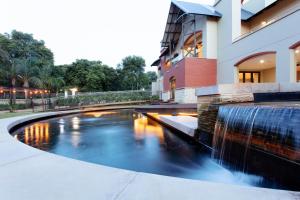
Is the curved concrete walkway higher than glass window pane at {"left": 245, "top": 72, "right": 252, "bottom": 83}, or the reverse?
glass window pane at {"left": 245, "top": 72, "right": 252, "bottom": 83}

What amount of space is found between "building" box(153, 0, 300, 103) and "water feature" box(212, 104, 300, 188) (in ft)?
19.6

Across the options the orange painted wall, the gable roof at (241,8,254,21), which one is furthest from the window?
the gable roof at (241,8,254,21)

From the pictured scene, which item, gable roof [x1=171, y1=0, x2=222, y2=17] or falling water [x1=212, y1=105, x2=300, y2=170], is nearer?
falling water [x1=212, y1=105, x2=300, y2=170]

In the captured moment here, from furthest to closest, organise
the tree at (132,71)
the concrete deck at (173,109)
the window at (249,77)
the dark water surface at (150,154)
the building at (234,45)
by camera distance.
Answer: the tree at (132,71), the window at (249,77), the building at (234,45), the concrete deck at (173,109), the dark water surface at (150,154)

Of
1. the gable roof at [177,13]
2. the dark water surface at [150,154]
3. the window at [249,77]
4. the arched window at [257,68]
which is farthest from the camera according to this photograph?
the window at [249,77]

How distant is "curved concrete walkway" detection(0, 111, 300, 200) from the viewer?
6.93 ft

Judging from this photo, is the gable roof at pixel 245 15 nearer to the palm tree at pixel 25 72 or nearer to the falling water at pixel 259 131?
the falling water at pixel 259 131

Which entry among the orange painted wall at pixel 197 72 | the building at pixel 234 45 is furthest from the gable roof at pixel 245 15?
the orange painted wall at pixel 197 72

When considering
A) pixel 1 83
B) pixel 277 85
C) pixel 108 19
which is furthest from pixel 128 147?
pixel 108 19

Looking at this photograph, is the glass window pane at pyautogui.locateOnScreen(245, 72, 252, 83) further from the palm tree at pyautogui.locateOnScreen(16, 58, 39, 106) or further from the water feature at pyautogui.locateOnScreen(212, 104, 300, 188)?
the palm tree at pyautogui.locateOnScreen(16, 58, 39, 106)

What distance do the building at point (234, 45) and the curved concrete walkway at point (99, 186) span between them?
29.2 ft

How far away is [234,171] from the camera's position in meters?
4.52

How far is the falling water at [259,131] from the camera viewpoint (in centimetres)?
329

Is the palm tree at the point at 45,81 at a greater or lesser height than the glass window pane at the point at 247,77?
greater
